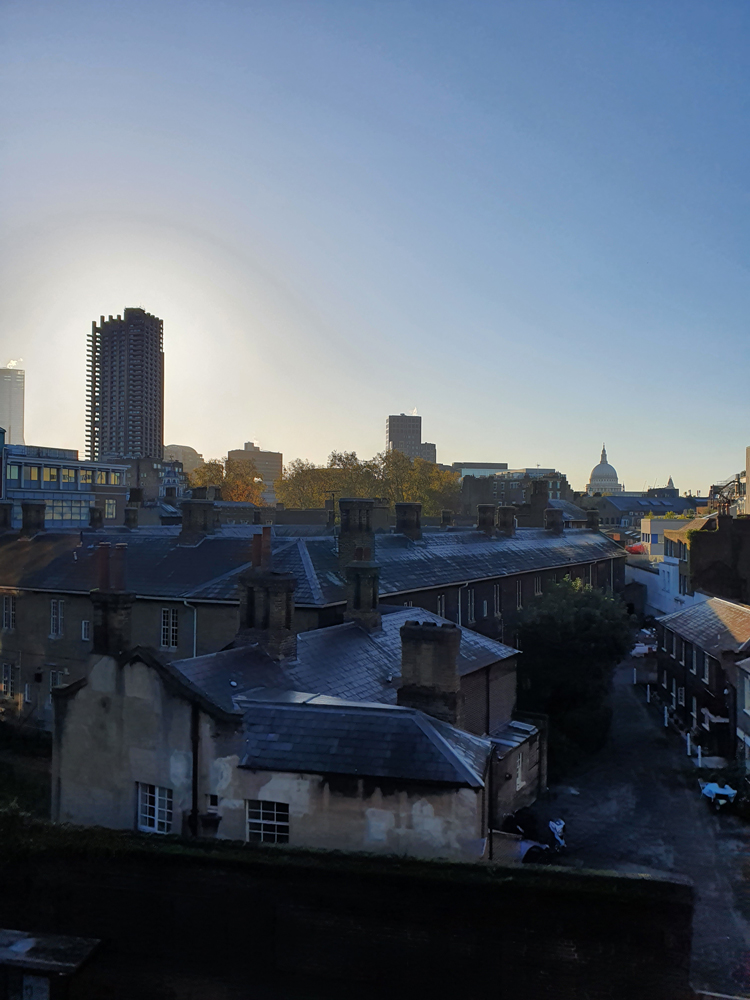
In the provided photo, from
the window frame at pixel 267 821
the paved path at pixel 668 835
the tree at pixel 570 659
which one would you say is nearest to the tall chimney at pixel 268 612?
the window frame at pixel 267 821

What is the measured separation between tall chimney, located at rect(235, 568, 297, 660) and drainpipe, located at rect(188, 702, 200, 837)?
417 cm

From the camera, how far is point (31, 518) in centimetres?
3953

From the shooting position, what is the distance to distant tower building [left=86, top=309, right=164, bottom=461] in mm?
148625

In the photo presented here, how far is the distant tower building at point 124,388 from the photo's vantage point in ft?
488

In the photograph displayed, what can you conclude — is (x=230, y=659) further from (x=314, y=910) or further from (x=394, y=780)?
(x=314, y=910)

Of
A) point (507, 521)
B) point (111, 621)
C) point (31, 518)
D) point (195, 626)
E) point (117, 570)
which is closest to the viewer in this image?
point (111, 621)

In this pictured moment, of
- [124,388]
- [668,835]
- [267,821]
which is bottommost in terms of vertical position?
[668,835]

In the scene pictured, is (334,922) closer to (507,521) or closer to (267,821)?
(267,821)

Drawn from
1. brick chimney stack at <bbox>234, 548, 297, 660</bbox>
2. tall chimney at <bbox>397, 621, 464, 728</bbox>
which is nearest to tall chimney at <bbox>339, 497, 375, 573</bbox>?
brick chimney stack at <bbox>234, 548, 297, 660</bbox>

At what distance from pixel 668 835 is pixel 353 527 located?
16.2 metres

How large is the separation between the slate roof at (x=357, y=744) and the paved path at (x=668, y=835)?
21.3 feet

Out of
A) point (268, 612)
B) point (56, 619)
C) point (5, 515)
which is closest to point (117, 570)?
point (268, 612)

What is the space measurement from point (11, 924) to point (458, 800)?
8.58m

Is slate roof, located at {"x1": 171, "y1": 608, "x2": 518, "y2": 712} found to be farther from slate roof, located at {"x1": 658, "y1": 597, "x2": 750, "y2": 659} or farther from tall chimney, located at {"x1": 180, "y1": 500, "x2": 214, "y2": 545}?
tall chimney, located at {"x1": 180, "y1": 500, "x2": 214, "y2": 545}
